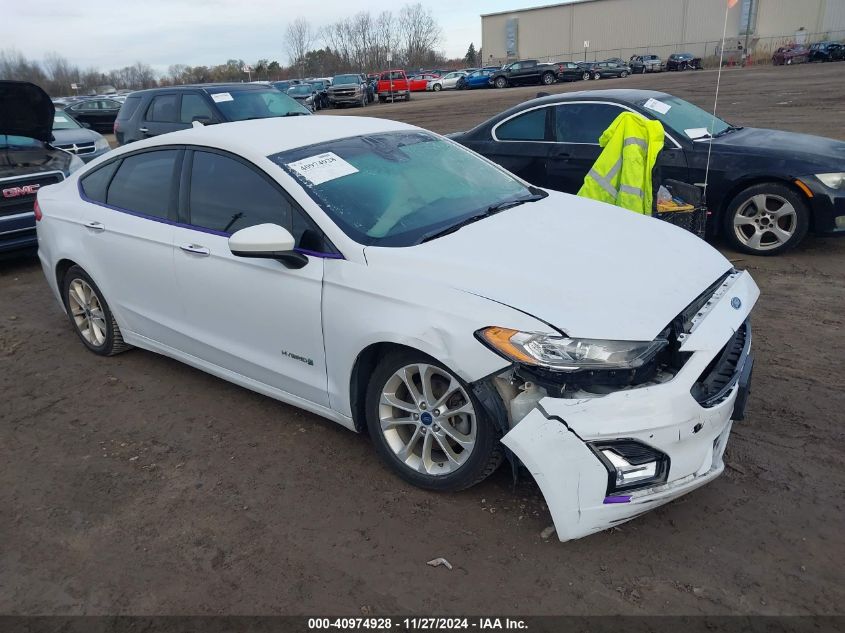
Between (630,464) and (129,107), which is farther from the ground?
(129,107)

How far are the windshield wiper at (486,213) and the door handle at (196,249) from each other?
1.28 meters

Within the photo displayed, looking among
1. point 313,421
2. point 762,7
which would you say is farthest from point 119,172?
point 762,7

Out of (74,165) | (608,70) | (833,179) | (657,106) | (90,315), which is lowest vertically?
(90,315)

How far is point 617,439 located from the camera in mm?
2447

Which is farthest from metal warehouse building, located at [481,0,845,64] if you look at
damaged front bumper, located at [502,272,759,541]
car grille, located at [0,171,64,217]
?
damaged front bumper, located at [502,272,759,541]

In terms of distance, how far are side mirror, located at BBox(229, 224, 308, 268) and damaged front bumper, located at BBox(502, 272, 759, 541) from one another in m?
1.35

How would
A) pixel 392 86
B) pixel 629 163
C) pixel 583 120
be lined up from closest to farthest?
1. pixel 629 163
2. pixel 583 120
3. pixel 392 86

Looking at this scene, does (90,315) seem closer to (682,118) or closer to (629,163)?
(629,163)

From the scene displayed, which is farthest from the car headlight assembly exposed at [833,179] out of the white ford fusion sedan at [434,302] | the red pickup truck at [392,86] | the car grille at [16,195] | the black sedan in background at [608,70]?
the black sedan in background at [608,70]

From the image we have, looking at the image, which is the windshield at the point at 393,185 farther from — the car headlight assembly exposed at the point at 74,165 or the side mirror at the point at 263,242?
the car headlight assembly exposed at the point at 74,165

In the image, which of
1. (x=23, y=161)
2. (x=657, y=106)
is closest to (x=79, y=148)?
(x=23, y=161)

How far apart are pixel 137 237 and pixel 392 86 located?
117 ft

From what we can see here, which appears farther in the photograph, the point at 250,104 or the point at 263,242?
the point at 250,104

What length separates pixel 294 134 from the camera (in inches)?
149
